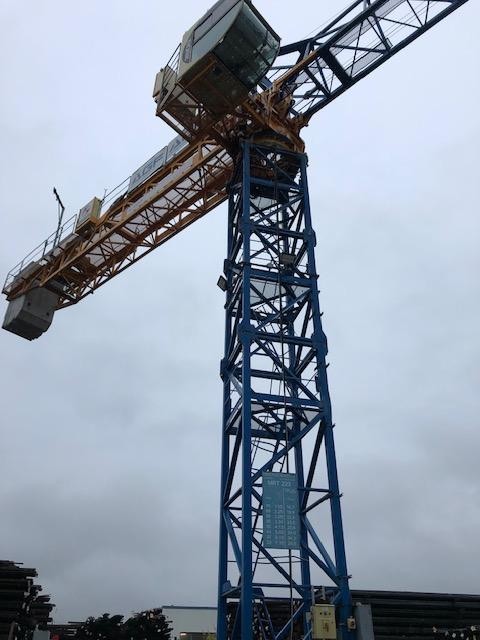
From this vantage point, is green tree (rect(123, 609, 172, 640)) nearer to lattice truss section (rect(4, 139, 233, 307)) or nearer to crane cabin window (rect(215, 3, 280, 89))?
lattice truss section (rect(4, 139, 233, 307))

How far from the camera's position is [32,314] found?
24.2 meters

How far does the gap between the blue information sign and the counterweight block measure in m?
15.0

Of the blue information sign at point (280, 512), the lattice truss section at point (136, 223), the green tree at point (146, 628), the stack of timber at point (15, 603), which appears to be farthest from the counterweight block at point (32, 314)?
the green tree at point (146, 628)

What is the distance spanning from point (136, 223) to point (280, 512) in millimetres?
12908

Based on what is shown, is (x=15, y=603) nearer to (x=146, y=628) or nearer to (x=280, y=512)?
(x=280, y=512)

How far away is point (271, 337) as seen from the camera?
1452 cm

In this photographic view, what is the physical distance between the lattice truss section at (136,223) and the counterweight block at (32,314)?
48cm

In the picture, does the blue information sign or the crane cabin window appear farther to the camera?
the crane cabin window

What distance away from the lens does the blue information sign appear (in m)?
12.1

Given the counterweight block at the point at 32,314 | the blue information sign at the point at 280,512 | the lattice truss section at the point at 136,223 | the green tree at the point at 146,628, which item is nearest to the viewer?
the blue information sign at the point at 280,512

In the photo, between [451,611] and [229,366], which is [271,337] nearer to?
[229,366]

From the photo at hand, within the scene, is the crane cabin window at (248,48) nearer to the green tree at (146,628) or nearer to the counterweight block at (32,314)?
the counterweight block at (32,314)

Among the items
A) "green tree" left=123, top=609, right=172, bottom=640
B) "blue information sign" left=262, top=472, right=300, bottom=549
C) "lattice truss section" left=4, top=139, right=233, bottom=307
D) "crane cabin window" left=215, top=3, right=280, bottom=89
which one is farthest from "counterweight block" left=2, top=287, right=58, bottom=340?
"green tree" left=123, top=609, right=172, bottom=640

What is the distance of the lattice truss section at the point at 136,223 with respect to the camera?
1930cm
